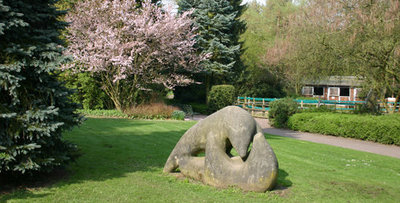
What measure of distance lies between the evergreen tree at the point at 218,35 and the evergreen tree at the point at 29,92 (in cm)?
2102

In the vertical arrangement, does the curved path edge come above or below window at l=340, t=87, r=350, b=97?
below

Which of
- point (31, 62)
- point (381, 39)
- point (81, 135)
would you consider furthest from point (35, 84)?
point (381, 39)

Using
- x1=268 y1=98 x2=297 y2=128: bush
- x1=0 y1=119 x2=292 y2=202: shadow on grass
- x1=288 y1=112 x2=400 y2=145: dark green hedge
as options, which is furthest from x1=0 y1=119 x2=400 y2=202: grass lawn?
x1=268 y1=98 x2=297 y2=128: bush

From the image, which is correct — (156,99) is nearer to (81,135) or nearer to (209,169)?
(81,135)

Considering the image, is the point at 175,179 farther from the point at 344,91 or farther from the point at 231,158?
the point at 344,91

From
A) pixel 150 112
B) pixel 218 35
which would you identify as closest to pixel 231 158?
pixel 150 112

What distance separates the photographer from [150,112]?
18.0 metres

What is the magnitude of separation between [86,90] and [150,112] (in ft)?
14.5

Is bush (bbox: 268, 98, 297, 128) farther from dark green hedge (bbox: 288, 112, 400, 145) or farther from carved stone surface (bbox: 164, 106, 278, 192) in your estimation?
carved stone surface (bbox: 164, 106, 278, 192)

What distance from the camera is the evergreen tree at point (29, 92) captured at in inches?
200

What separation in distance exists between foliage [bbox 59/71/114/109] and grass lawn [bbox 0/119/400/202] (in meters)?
8.49

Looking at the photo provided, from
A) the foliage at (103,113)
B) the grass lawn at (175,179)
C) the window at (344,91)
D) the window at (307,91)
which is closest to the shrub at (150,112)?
the foliage at (103,113)

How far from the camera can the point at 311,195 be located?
5.87 m

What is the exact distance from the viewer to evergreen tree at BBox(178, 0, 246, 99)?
26984 mm
